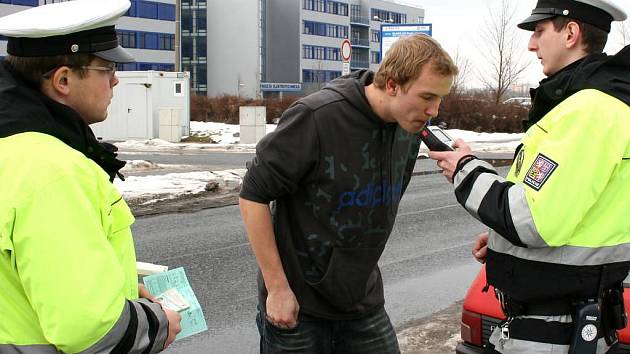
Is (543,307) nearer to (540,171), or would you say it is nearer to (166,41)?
(540,171)

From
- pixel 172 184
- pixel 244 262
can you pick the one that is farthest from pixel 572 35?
pixel 172 184

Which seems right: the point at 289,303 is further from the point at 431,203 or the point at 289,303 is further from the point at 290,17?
the point at 290,17

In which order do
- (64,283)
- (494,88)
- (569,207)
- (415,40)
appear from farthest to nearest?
(494,88) < (415,40) < (569,207) < (64,283)

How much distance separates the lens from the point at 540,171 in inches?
92.3

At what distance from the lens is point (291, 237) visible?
2.64 metres

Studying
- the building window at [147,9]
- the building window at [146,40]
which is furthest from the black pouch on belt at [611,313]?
the building window at [147,9]

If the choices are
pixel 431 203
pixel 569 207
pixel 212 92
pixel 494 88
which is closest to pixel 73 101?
pixel 569 207

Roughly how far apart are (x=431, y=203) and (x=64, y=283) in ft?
36.6

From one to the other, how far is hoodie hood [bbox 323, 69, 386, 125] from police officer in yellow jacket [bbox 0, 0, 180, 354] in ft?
3.09

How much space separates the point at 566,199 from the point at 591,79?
0.47 meters

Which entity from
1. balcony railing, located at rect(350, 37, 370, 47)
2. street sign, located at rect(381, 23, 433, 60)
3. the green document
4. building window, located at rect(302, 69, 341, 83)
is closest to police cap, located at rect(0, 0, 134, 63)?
the green document

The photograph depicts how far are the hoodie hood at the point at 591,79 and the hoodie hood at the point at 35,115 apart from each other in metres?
1.63

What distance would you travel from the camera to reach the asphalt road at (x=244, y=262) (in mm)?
5824

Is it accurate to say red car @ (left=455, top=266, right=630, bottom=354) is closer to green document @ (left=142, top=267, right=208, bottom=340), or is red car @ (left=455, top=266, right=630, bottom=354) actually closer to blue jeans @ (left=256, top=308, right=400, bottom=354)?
blue jeans @ (left=256, top=308, right=400, bottom=354)
